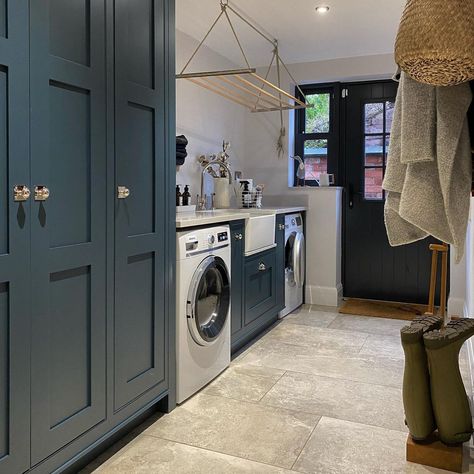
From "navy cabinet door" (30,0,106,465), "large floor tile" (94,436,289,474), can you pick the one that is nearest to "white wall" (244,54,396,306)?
"large floor tile" (94,436,289,474)

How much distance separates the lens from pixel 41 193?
1.61 m

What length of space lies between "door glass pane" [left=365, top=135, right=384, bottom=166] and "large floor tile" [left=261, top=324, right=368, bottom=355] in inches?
69.0

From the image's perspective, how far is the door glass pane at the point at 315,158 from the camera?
4.96 metres

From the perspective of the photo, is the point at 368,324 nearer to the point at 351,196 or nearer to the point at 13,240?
the point at 351,196

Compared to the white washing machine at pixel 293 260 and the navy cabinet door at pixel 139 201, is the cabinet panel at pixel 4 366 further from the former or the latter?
the white washing machine at pixel 293 260

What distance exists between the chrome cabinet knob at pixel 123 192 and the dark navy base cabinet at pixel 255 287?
1.11m

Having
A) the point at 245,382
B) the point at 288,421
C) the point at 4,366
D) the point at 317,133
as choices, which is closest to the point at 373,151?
the point at 317,133

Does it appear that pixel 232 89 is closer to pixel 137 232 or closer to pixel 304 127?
pixel 304 127

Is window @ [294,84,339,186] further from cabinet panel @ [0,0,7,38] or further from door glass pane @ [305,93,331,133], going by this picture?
cabinet panel @ [0,0,7,38]

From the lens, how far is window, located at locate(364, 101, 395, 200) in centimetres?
475

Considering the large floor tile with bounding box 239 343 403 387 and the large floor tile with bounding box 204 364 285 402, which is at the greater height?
the large floor tile with bounding box 239 343 403 387

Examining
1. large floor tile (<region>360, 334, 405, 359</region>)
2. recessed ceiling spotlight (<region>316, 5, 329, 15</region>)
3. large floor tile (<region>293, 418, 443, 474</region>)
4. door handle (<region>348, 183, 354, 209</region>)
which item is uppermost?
recessed ceiling spotlight (<region>316, 5, 329, 15</region>)

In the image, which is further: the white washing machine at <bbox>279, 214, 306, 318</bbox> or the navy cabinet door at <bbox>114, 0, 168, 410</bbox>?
the white washing machine at <bbox>279, 214, 306, 318</bbox>

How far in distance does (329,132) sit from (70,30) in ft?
11.5
